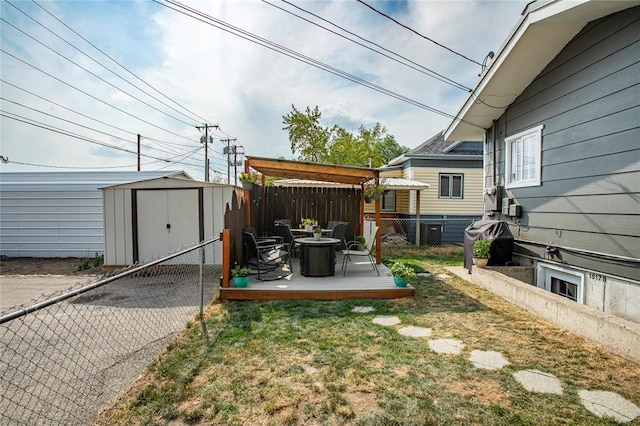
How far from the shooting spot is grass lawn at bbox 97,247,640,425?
2.05 metres

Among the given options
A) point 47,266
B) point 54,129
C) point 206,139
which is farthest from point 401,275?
point 206,139

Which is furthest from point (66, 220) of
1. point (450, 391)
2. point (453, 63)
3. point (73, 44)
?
point (453, 63)

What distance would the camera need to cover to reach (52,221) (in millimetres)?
9711

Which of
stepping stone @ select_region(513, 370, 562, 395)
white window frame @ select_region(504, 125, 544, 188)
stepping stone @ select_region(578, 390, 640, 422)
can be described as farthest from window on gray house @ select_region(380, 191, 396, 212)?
stepping stone @ select_region(578, 390, 640, 422)

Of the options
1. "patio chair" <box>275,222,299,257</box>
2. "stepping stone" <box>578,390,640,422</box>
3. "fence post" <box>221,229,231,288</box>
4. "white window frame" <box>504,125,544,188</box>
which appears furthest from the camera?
"patio chair" <box>275,222,299,257</box>

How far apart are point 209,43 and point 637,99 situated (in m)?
7.95

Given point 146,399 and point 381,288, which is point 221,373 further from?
point 381,288

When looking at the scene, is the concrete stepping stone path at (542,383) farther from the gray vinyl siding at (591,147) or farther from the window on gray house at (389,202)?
the window on gray house at (389,202)

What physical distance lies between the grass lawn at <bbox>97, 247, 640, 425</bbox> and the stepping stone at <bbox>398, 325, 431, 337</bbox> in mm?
97

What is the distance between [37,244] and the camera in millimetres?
9711

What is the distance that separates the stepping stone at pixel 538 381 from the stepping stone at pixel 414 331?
97 centimetres

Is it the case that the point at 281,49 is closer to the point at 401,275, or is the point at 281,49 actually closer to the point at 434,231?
the point at 401,275

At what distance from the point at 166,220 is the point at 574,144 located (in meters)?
7.99

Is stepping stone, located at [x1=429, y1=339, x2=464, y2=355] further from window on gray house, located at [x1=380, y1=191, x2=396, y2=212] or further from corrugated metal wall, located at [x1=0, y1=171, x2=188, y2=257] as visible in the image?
window on gray house, located at [x1=380, y1=191, x2=396, y2=212]
